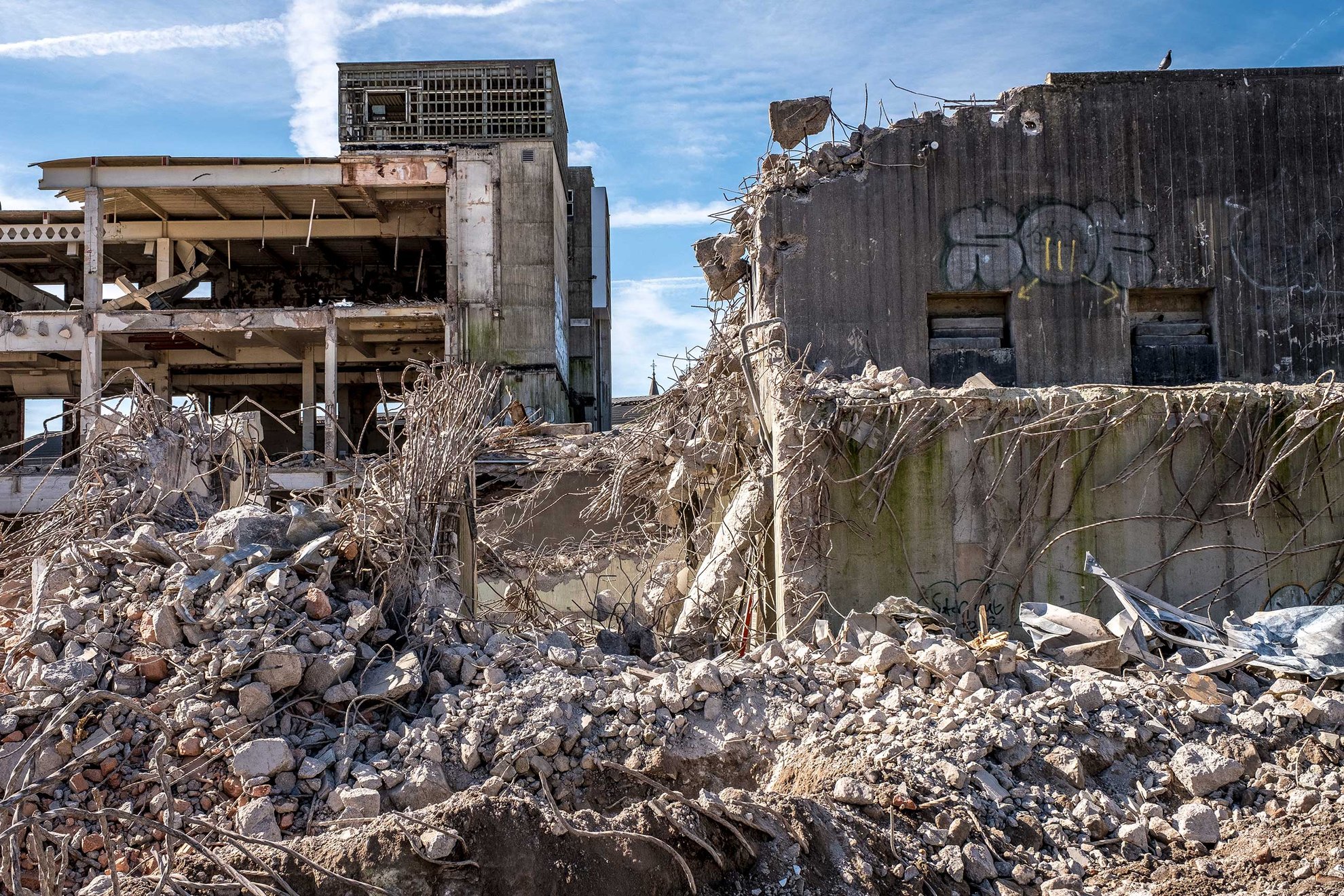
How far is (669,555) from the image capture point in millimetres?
11242

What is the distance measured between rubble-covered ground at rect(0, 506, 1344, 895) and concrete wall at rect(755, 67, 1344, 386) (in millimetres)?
5220

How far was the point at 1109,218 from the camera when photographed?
10.8 m

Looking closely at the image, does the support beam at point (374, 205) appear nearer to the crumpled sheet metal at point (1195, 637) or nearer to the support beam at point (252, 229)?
the support beam at point (252, 229)

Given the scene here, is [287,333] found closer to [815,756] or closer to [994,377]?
[994,377]

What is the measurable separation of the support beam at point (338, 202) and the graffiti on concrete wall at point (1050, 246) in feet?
47.7

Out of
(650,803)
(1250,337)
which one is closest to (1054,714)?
(650,803)

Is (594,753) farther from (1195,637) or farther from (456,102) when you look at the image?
(456,102)

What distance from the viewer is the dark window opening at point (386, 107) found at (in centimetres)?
2198

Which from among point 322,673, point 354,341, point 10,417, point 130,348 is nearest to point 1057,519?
point 322,673

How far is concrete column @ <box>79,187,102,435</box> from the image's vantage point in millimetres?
20641

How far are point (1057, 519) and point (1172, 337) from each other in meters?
4.91

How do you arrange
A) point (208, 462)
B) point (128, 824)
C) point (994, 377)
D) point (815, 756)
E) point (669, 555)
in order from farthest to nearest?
1. point (669, 555)
2. point (994, 377)
3. point (208, 462)
4. point (815, 756)
5. point (128, 824)

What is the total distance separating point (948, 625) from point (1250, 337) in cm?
642

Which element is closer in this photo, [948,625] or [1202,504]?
[948,625]
